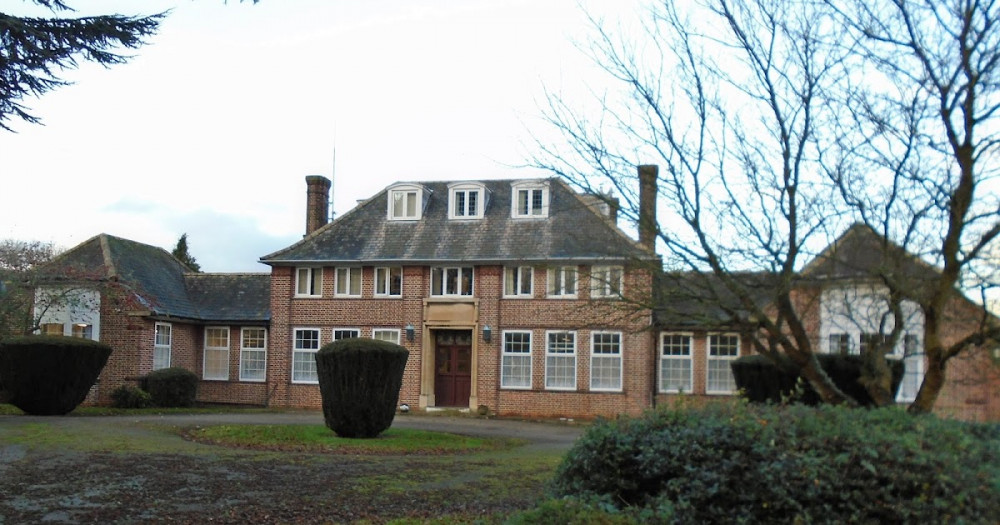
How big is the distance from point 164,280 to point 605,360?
17.3 m

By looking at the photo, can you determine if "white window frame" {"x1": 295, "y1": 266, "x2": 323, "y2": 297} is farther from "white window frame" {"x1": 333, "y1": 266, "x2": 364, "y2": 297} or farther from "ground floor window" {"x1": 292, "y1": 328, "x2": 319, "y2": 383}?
"ground floor window" {"x1": 292, "y1": 328, "x2": 319, "y2": 383}

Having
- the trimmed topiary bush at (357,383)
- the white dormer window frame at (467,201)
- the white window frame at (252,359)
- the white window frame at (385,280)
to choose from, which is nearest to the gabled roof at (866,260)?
the trimmed topiary bush at (357,383)

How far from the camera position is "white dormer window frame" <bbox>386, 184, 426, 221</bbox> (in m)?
32.9

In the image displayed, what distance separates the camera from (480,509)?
33.2ft

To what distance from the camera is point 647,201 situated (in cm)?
1039

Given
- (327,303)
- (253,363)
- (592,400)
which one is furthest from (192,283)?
(592,400)

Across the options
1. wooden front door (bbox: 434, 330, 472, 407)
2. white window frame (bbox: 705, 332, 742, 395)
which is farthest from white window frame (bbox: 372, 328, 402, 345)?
white window frame (bbox: 705, 332, 742, 395)

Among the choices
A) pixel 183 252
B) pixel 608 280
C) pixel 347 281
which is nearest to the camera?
pixel 608 280

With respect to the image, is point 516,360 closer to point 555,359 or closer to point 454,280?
point 555,359

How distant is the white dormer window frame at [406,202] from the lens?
32875 millimetres

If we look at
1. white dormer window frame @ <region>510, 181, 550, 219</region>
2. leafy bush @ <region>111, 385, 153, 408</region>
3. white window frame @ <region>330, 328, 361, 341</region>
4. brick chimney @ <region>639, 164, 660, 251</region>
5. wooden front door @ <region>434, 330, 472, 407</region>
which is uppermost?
white dormer window frame @ <region>510, 181, 550, 219</region>

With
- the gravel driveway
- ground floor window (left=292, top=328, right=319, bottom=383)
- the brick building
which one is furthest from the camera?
ground floor window (left=292, top=328, right=319, bottom=383)

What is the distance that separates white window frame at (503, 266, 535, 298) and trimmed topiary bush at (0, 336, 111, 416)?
12856mm

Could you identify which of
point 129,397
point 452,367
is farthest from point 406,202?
point 129,397
